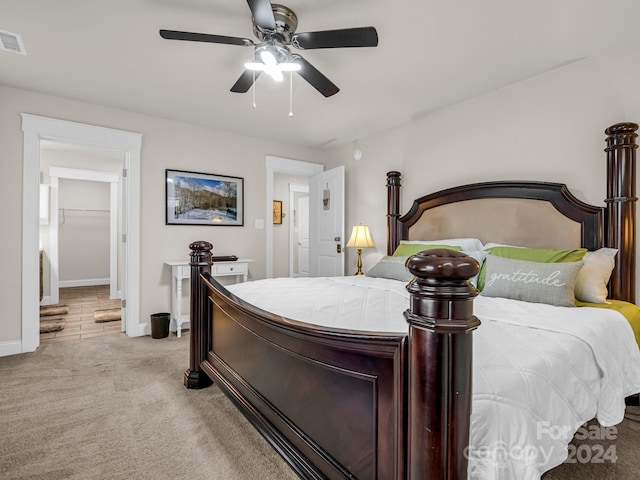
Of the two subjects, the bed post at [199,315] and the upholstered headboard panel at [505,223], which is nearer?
the bed post at [199,315]

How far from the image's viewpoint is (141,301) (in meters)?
3.70

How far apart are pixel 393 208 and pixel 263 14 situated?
2517mm

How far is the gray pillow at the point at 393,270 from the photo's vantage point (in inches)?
112

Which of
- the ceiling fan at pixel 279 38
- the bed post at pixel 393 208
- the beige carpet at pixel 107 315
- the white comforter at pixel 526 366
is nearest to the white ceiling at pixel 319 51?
the ceiling fan at pixel 279 38

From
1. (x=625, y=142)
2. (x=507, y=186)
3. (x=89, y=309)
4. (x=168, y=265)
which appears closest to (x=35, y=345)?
(x=168, y=265)

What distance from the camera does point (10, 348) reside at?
120 inches

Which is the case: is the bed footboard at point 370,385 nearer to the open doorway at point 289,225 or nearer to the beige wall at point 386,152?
the beige wall at point 386,152

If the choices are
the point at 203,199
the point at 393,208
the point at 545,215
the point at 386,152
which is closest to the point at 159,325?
the point at 203,199

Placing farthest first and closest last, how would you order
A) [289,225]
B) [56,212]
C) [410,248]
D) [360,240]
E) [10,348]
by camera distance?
[289,225] < [56,212] < [360,240] < [410,248] < [10,348]

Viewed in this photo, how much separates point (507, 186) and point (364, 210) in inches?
71.8

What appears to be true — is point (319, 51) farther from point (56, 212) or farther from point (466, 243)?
point (56, 212)

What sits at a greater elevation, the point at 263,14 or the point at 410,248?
the point at 263,14

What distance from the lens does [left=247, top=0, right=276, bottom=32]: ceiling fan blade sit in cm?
159

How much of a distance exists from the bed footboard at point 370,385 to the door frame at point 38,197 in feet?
7.54
